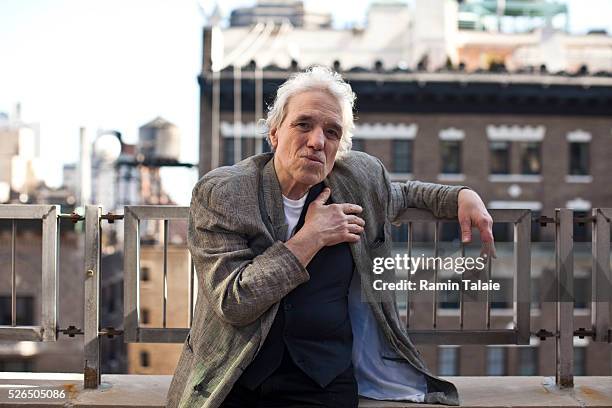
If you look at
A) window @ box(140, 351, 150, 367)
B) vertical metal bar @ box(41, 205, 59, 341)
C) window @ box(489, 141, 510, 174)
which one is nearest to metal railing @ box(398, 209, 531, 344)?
vertical metal bar @ box(41, 205, 59, 341)

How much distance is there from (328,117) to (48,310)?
2.04 m

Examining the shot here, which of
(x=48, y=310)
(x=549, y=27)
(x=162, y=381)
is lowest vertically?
(x=162, y=381)

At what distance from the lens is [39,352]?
33.1m

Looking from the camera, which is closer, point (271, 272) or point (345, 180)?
point (271, 272)

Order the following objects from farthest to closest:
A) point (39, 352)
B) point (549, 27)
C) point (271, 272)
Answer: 1. point (549, 27)
2. point (39, 352)
3. point (271, 272)

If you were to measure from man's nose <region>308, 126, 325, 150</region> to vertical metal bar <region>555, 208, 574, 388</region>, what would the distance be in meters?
1.71

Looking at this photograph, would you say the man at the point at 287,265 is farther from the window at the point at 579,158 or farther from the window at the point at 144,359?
the window at the point at 579,158

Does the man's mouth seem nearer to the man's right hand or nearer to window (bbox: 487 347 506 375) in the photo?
the man's right hand

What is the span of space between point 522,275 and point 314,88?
1697mm

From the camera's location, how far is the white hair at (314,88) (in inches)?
129

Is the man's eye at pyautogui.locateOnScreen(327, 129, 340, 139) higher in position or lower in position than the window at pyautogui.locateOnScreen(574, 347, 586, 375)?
higher

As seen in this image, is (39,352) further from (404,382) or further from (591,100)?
(404,382)

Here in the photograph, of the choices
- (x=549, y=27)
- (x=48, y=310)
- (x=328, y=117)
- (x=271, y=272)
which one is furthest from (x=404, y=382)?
(x=549, y=27)

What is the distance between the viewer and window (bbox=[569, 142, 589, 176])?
3497cm
